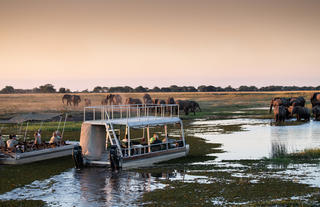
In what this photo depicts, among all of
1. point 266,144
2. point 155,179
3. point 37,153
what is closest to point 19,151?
point 37,153

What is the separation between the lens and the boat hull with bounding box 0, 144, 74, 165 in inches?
1093

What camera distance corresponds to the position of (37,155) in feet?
96.1

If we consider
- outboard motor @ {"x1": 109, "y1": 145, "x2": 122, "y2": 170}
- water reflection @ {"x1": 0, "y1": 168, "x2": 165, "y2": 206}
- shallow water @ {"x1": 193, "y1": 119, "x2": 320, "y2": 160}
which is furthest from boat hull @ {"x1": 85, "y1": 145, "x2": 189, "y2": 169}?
shallow water @ {"x1": 193, "y1": 119, "x2": 320, "y2": 160}

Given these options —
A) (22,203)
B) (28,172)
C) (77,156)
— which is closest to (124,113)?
(77,156)

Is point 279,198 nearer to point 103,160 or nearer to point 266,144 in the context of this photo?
point 103,160

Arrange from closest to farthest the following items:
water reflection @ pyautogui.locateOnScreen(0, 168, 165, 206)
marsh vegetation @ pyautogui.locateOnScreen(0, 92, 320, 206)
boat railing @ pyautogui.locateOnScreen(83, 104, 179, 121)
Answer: marsh vegetation @ pyautogui.locateOnScreen(0, 92, 320, 206), water reflection @ pyautogui.locateOnScreen(0, 168, 165, 206), boat railing @ pyautogui.locateOnScreen(83, 104, 179, 121)

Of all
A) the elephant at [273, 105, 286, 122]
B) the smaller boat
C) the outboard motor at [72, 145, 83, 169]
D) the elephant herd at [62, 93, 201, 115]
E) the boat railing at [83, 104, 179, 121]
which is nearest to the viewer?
the outboard motor at [72, 145, 83, 169]

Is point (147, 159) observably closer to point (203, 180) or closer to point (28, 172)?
point (203, 180)

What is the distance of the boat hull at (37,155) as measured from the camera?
27.8m

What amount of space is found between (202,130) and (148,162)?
23.1 meters

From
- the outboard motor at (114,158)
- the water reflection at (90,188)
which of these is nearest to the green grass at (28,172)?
the water reflection at (90,188)

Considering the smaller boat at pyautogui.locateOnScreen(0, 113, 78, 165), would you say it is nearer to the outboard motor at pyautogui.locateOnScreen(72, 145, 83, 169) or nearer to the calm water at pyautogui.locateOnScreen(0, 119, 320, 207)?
the calm water at pyautogui.locateOnScreen(0, 119, 320, 207)

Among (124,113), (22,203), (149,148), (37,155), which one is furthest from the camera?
(124,113)

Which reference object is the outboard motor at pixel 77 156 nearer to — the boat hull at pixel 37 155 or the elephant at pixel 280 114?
the boat hull at pixel 37 155
